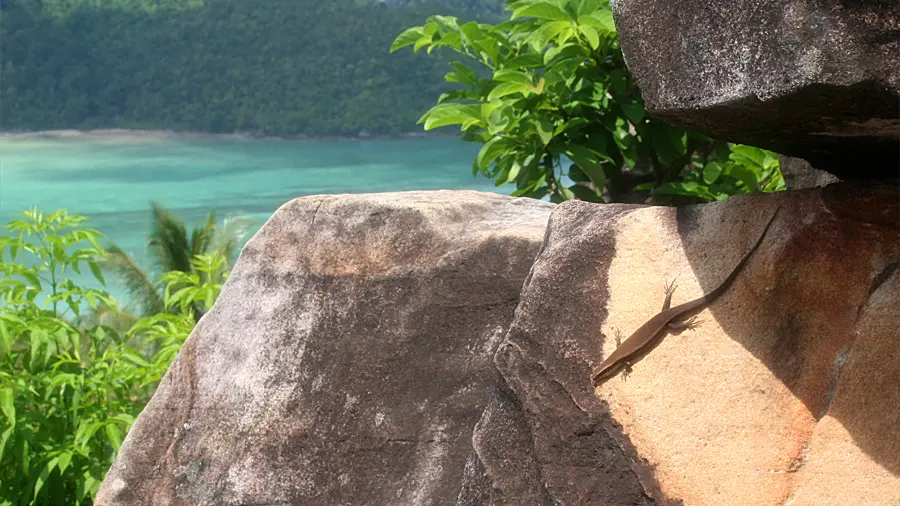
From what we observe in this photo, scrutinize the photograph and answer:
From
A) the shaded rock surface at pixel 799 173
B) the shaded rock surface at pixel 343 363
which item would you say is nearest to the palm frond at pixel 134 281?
the shaded rock surface at pixel 343 363

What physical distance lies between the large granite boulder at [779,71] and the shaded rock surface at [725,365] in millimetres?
217

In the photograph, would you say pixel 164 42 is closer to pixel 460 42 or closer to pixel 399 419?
pixel 460 42

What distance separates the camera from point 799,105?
1688 millimetres

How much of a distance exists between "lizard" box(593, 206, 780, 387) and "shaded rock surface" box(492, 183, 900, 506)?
2 centimetres

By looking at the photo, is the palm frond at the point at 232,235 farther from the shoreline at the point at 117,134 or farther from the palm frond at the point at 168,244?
the shoreline at the point at 117,134

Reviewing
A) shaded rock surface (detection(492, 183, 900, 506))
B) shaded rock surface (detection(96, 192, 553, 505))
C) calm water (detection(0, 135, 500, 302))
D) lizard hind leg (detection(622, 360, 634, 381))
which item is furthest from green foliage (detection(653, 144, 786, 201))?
calm water (detection(0, 135, 500, 302))

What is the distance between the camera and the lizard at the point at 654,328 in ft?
7.04

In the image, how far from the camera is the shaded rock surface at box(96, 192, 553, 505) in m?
2.96

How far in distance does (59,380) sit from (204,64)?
1976 centimetres

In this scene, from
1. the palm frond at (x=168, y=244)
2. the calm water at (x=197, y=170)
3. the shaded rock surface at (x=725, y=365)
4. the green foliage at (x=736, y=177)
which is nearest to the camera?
the shaded rock surface at (x=725, y=365)

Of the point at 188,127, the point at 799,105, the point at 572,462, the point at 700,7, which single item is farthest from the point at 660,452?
the point at 188,127

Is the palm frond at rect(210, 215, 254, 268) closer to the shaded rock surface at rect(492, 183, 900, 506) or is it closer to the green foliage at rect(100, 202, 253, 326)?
the green foliage at rect(100, 202, 253, 326)

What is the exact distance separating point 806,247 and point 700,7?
0.65 m

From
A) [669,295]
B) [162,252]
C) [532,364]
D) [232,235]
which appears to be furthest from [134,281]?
[669,295]
